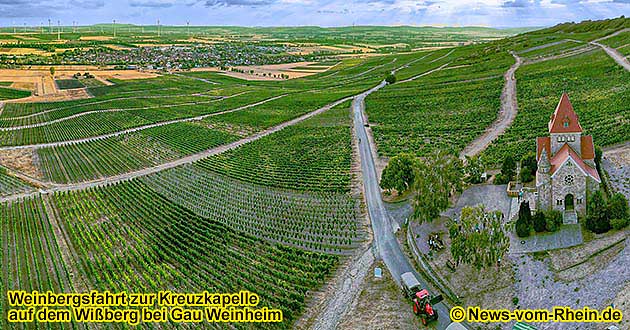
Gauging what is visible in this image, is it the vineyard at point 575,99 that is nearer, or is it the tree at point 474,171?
the tree at point 474,171

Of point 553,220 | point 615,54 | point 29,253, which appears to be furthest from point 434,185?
point 615,54

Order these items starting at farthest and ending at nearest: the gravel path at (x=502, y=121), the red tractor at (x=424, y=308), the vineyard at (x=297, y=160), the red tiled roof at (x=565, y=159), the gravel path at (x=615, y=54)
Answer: the gravel path at (x=615, y=54) → the gravel path at (x=502, y=121) → the vineyard at (x=297, y=160) → the red tiled roof at (x=565, y=159) → the red tractor at (x=424, y=308)

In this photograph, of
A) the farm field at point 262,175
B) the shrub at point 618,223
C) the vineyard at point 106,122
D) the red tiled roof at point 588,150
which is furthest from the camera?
the vineyard at point 106,122

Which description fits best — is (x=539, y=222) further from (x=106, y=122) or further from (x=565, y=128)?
(x=106, y=122)

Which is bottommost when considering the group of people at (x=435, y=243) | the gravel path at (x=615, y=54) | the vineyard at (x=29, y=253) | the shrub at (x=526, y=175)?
the vineyard at (x=29, y=253)

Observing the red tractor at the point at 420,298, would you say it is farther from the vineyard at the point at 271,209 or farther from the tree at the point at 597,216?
the tree at the point at 597,216

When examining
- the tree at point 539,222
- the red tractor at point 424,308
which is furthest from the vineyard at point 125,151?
the tree at point 539,222
